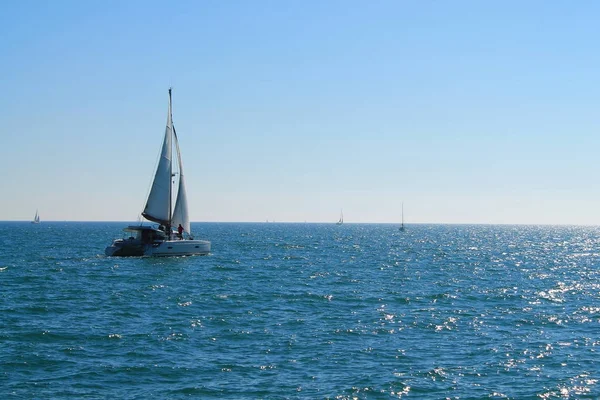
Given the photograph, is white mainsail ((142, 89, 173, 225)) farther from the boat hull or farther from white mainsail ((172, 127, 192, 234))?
the boat hull

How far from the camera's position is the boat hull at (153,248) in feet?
217

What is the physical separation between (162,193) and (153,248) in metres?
5.87

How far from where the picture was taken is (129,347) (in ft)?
87.0

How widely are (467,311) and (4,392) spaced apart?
25.3 meters

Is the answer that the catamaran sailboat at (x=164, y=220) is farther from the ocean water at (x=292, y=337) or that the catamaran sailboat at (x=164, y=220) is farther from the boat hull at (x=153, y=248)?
the ocean water at (x=292, y=337)

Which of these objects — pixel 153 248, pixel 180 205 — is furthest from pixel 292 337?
pixel 180 205

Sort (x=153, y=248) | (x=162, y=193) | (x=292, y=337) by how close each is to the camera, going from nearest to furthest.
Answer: (x=292, y=337)
(x=153, y=248)
(x=162, y=193)

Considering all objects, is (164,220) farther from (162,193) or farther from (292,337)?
(292,337)

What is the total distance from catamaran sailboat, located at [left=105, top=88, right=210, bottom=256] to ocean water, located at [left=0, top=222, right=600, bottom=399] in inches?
482

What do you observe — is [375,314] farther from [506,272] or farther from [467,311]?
[506,272]

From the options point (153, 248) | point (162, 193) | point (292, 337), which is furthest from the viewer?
point (162, 193)

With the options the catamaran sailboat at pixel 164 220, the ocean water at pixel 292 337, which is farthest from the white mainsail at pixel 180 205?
the ocean water at pixel 292 337

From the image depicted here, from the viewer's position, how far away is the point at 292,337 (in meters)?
29.1

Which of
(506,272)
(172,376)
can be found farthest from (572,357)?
(506,272)
